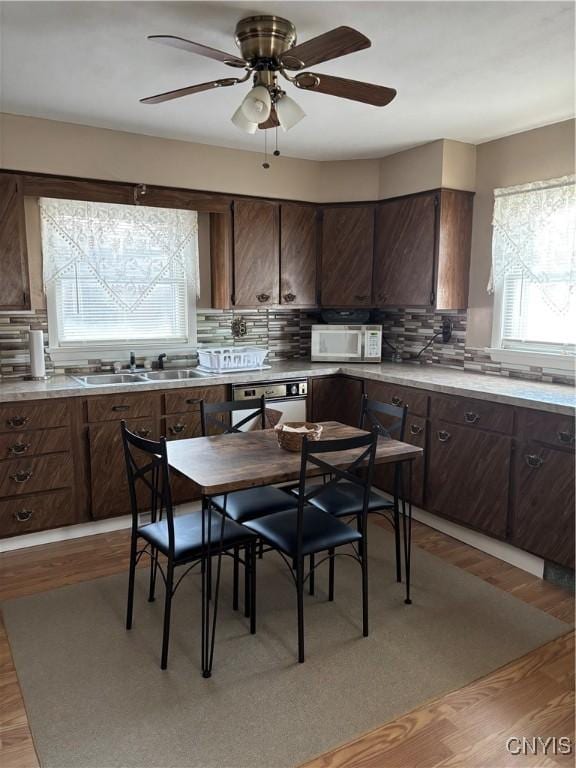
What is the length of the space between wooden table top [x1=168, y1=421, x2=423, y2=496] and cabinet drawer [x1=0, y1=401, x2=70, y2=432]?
100 centimetres

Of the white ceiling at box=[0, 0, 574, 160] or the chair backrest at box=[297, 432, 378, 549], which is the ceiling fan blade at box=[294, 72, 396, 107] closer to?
the white ceiling at box=[0, 0, 574, 160]

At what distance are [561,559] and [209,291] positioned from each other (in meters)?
2.89

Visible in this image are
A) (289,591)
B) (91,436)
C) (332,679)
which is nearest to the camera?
(332,679)

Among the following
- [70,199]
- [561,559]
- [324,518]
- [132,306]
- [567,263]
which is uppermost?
[70,199]

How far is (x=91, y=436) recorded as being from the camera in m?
3.33

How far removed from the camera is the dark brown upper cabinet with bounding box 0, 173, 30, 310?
3277 mm

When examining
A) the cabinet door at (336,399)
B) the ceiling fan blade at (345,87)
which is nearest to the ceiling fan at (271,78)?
the ceiling fan blade at (345,87)

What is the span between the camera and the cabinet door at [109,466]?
3.36 meters

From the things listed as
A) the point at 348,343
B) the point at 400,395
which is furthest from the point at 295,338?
the point at 400,395

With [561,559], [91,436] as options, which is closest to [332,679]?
[561,559]

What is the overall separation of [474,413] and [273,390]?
1366 mm

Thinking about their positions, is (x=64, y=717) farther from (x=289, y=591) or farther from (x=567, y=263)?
(x=567, y=263)

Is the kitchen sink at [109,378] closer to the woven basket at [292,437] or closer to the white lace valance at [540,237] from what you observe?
the woven basket at [292,437]

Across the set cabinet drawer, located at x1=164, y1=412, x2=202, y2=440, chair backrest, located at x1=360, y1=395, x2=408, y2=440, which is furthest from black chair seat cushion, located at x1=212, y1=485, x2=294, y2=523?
cabinet drawer, located at x1=164, y1=412, x2=202, y2=440
